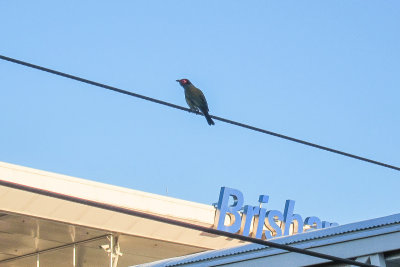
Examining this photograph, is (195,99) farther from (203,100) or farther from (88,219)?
(88,219)

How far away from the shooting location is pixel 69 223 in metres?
29.7

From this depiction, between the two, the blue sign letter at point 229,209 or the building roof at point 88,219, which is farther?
the blue sign letter at point 229,209

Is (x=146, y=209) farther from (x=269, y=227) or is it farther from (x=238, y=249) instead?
(x=238, y=249)

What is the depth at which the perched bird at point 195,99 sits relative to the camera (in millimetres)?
13698

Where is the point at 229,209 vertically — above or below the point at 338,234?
above

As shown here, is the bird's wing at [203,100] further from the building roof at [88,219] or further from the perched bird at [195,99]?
the building roof at [88,219]

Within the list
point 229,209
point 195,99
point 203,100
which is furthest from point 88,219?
point 203,100

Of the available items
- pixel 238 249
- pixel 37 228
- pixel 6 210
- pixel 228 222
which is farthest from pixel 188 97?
pixel 228 222

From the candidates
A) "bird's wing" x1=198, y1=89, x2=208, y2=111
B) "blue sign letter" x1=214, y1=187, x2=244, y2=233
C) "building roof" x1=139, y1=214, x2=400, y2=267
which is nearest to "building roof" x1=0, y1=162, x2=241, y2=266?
"blue sign letter" x1=214, y1=187, x2=244, y2=233

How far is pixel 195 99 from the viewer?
14273 millimetres

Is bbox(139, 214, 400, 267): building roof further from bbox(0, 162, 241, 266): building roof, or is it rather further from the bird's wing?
bbox(0, 162, 241, 266): building roof

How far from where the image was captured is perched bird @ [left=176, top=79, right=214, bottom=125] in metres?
13.7

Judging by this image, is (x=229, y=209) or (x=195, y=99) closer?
(x=195, y=99)

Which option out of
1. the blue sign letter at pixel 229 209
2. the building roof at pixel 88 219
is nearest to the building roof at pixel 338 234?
A: the building roof at pixel 88 219
